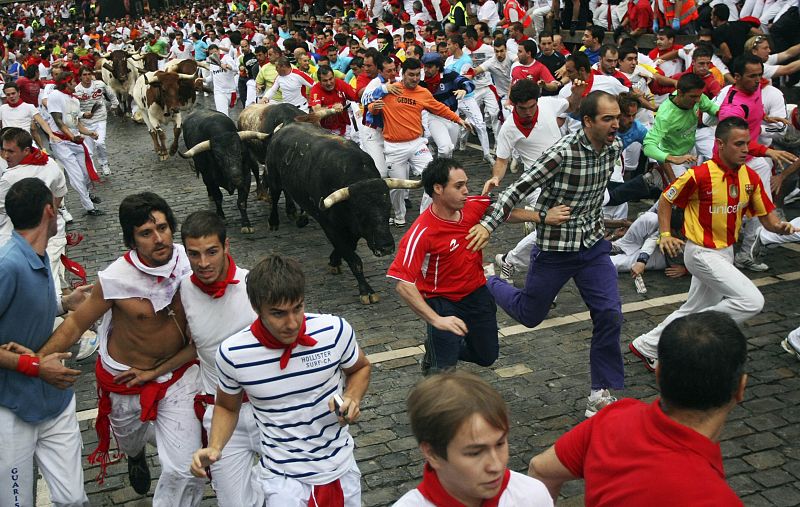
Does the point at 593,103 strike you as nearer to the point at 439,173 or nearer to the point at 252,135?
the point at 439,173

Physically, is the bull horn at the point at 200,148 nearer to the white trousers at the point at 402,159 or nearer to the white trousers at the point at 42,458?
the white trousers at the point at 402,159

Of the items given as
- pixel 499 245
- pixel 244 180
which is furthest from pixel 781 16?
pixel 244 180

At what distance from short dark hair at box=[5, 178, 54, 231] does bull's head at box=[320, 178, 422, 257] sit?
187 inches

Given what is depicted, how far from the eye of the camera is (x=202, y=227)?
4.53 m

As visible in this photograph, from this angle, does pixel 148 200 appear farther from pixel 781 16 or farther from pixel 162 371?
pixel 781 16

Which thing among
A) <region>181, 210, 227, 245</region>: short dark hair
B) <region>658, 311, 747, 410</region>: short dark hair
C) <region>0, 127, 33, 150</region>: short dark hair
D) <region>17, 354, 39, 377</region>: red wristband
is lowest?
<region>17, 354, 39, 377</region>: red wristband

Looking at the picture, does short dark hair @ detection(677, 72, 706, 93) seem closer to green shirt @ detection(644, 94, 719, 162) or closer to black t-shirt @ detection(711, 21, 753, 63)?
green shirt @ detection(644, 94, 719, 162)

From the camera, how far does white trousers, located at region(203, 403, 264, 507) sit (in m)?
4.48

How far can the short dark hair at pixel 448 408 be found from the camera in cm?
274

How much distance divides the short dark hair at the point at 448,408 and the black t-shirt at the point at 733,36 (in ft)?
40.7

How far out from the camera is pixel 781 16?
45.4ft

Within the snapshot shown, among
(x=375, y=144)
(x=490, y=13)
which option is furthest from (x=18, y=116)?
(x=490, y=13)

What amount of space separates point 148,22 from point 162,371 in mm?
45474

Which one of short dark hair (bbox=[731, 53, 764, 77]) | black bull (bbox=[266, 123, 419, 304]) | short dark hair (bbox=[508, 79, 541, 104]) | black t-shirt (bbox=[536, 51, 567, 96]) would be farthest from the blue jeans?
black t-shirt (bbox=[536, 51, 567, 96])
